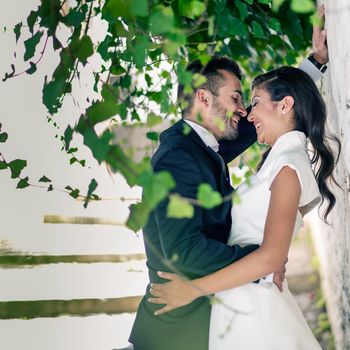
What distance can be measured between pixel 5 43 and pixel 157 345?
175cm

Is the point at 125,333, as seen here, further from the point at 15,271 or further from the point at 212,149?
the point at 212,149

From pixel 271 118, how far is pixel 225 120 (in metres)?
0.28

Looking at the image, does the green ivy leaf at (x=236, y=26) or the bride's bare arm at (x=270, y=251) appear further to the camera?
the green ivy leaf at (x=236, y=26)

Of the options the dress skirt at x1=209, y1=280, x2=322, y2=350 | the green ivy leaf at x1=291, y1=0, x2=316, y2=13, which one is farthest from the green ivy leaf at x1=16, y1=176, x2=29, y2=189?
the green ivy leaf at x1=291, y1=0, x2=316, y2=13

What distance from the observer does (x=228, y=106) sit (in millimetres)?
2260

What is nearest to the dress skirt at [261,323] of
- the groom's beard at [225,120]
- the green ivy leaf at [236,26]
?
the groom's beard at [225,120]

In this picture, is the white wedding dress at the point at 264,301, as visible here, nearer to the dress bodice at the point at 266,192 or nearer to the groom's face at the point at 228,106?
the dress bodice at the point at 266,192

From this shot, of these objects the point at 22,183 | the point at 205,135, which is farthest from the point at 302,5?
the point at 22,183

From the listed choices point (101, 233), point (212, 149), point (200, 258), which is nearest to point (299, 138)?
point (212, 149)

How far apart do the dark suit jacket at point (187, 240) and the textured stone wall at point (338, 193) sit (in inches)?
15.5

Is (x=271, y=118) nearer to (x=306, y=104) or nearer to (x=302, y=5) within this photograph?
(x=306, y=104)

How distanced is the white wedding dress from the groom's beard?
1.18ft

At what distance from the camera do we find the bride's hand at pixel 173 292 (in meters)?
1.80

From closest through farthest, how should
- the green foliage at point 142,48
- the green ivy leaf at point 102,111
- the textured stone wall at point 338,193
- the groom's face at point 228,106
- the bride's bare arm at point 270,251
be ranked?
the green foliage at point 142,48, the green ivy leaf at point 102,111, the textured stone wall at point 338,193, the bride's bare arm at point 270,251, the groom's face at point 228,106
